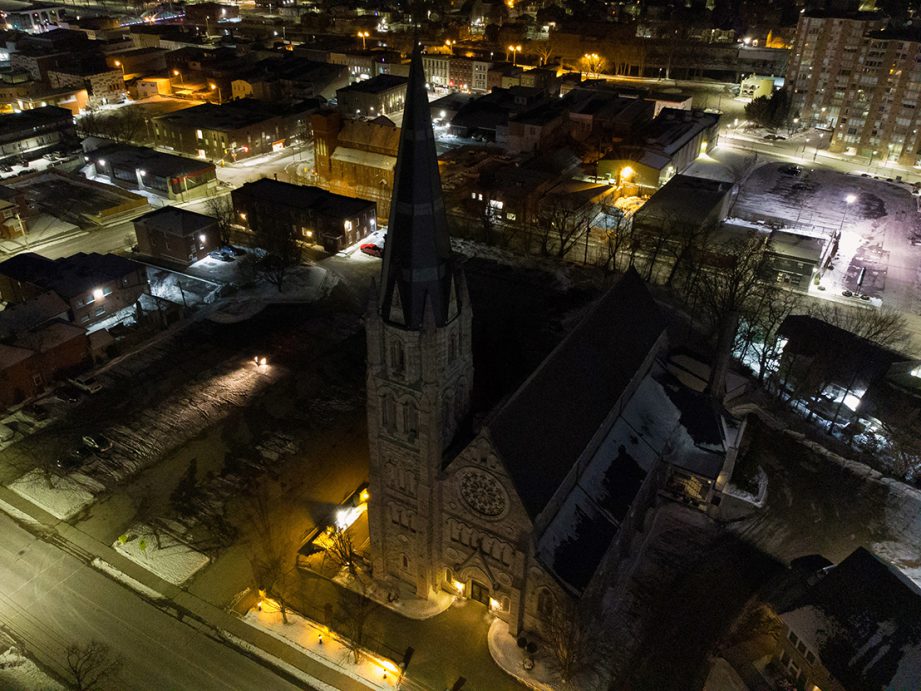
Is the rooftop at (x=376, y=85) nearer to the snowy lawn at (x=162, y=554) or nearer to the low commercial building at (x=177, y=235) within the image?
the low commercial building at (x=177, y=235)

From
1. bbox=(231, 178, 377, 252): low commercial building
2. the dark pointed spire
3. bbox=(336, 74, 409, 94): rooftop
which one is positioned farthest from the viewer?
bbox=(336, 74, 409, 94): rooftop

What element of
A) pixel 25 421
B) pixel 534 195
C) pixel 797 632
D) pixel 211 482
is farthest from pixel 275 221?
pixel 797 632

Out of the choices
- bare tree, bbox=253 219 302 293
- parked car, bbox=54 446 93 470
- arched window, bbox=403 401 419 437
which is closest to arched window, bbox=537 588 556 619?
arched window, bbox=403 401 419 437

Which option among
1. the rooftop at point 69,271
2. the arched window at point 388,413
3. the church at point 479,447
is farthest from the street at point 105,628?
the rooftop at point 69,271

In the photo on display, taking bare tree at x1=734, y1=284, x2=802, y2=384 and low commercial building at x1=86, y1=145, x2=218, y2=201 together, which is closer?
bare tree at x1=734, y1=284, x2=802, y2=384

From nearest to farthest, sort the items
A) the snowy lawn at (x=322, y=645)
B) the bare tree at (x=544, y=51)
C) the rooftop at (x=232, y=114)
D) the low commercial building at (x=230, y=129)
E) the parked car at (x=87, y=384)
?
the snowy lawn at (x=322, y=645), the parked car at (x=87, y=384), the low commercial building at (x=230, y=129), the rooftop at (x=232, y=114), the bare tree at (x=544, y=51)

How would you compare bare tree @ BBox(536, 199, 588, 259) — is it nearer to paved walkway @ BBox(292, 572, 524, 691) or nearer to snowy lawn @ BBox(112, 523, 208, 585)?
paved walkway @ BBox(292, 572, 524, 691)
